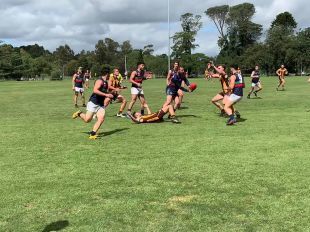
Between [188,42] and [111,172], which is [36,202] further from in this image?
[188,42]

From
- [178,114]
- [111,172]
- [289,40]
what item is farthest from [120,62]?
[111,172]

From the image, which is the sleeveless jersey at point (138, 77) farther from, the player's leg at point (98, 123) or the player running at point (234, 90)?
the player's leg at point (98, 123)

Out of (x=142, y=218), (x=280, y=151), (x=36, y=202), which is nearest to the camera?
(x=142, y=218)

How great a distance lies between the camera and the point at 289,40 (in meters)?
108

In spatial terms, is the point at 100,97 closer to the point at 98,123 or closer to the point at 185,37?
the point at 98,123

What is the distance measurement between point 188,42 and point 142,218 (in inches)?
4536

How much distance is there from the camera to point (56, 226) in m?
5.31

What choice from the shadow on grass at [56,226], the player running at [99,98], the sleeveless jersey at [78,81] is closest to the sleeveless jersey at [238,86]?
the player running at [99,98]

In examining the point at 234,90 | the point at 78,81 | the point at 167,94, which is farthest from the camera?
the point at 78,81

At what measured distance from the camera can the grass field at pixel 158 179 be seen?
5.48m

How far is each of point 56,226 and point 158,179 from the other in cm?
236

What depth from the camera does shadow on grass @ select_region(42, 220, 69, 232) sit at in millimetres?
5219

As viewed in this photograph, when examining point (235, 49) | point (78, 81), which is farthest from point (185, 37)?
point (78, 81)

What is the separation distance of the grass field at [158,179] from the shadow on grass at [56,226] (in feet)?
0.04
